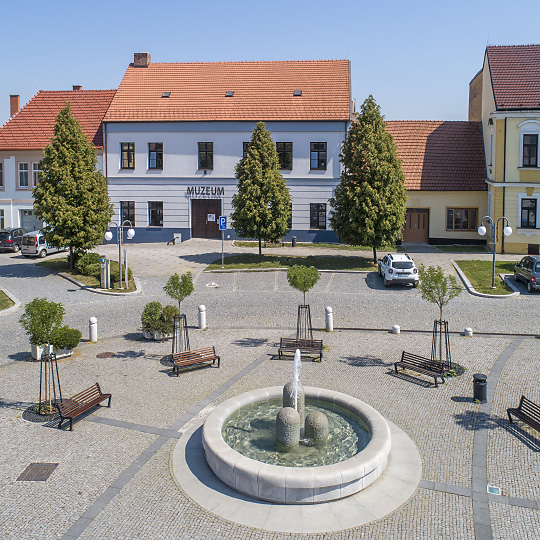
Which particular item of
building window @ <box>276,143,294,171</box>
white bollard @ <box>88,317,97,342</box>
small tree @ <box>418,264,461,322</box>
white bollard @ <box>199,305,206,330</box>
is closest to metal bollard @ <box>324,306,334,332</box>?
small tree @ <box>418,264,461,322</box>

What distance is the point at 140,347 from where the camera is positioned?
1975cm

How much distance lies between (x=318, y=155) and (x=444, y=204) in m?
9.11

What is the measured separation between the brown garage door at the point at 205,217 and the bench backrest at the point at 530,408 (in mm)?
29709

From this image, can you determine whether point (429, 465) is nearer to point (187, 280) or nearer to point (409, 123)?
point (187, 280)

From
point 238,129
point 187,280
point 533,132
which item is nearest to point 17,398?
point 187,280

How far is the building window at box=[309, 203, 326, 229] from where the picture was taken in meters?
40.3

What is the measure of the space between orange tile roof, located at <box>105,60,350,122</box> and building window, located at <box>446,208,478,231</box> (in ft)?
32.0

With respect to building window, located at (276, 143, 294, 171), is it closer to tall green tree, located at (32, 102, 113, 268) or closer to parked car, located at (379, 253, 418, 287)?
tall green tree, located at (32, 102, 113, 268)

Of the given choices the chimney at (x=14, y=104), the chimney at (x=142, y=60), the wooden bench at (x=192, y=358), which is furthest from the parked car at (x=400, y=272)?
the chimney at (x=14, y=104)

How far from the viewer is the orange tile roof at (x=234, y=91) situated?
40469 mm

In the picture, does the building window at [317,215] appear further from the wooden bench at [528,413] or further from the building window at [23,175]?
the wooden bench at [528,413]

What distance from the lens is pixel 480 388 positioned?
14.8 metres

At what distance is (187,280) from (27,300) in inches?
402

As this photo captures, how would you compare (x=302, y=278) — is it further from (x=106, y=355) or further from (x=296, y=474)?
(x=296, y=474)
